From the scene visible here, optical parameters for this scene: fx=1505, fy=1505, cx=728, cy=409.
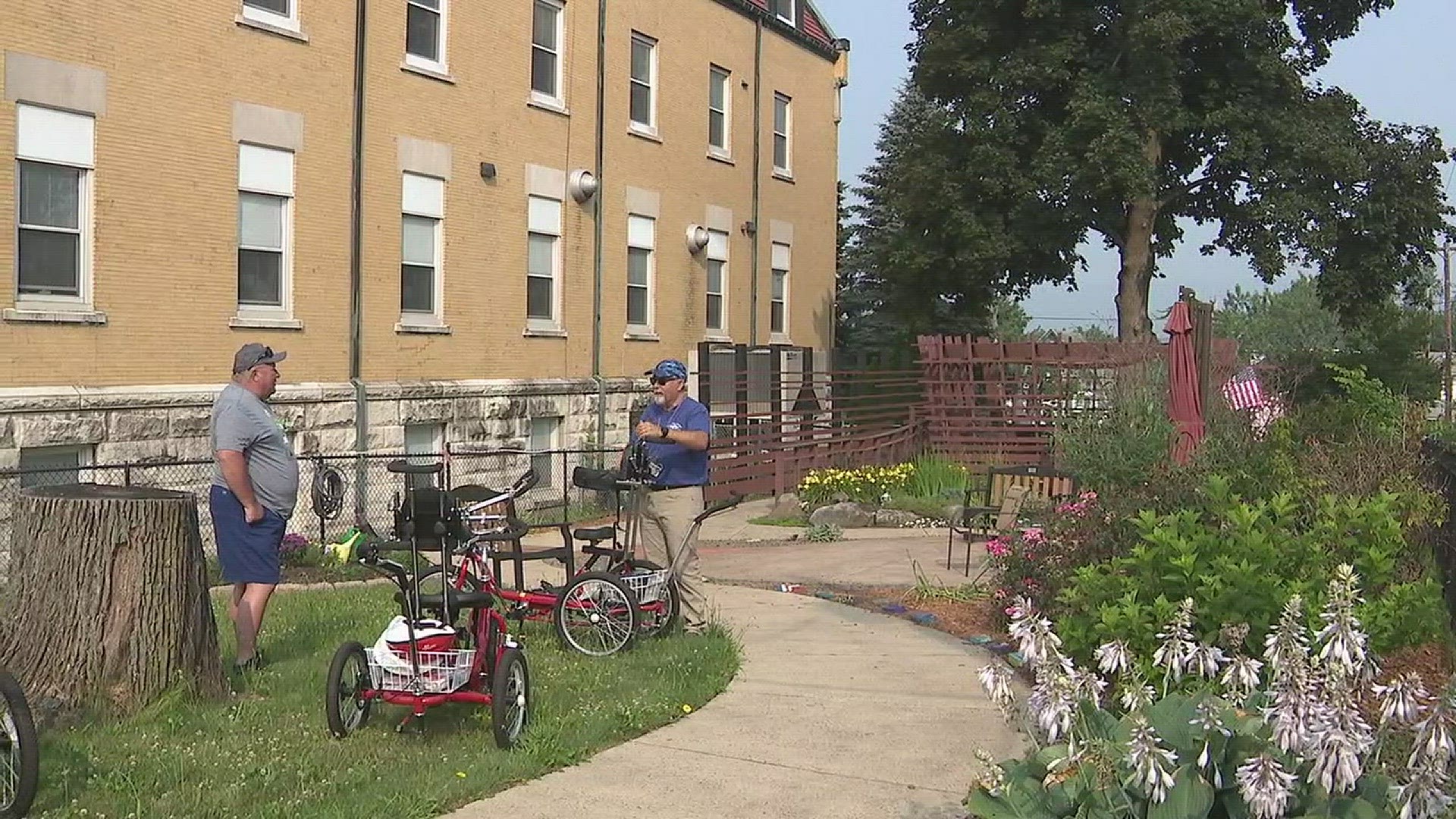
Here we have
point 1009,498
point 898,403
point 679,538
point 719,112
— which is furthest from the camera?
point 719,112

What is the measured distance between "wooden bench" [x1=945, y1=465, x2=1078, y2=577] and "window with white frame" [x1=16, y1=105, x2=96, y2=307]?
8.12 metres

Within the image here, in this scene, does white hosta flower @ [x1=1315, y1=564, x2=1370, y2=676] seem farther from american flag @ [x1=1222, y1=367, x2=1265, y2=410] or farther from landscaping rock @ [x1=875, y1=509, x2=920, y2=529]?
landscaping rock @ [x1=875, y1=509, x2=920, y2=529]

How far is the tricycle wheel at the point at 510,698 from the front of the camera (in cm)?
632

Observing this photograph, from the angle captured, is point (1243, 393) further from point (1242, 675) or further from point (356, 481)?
point (1242, 675)

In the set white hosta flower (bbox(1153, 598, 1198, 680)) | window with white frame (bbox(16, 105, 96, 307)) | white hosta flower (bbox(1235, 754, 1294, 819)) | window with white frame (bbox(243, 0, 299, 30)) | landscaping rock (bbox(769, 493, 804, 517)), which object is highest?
window with white frame (bbox(243, 0, 299, 30))

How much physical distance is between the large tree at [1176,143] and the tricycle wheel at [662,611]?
63.8 ft

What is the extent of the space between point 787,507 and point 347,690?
39.0 feet

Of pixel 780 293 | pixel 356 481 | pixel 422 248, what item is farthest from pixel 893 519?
pixel 780 293

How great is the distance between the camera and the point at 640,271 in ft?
74.1

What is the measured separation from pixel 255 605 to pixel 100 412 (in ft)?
22.1

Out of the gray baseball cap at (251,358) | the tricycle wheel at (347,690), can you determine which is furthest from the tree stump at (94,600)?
the gray baseball cap at (251,358)

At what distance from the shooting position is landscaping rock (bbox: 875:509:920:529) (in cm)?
1669

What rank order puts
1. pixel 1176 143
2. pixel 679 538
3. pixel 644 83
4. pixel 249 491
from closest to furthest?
pixel 249 491 < pixel 679 538 < pixel 644 83 < pixel 1176 143

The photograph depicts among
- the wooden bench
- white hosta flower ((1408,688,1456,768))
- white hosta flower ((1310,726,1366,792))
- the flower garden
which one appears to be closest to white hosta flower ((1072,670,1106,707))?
the flower garden
